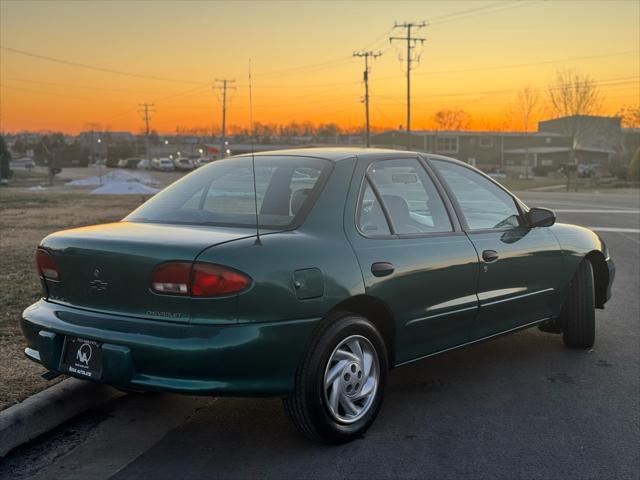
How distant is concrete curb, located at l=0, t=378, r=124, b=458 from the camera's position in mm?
3812

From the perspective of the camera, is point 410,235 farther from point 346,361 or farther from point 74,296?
point 74,296

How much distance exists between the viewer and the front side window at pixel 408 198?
4.37 metres

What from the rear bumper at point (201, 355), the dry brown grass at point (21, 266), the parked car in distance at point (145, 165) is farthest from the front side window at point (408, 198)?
the parked car in distance at point (145, 165)

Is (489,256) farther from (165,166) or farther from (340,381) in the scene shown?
(165,166)

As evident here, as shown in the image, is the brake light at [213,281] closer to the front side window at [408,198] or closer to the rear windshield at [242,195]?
the rear windshield at [242,195]

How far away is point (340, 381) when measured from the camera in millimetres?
3812

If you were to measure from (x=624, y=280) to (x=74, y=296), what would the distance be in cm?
764

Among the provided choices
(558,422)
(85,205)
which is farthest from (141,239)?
(85,205)

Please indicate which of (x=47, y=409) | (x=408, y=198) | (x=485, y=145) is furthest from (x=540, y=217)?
(x=485, y=145)

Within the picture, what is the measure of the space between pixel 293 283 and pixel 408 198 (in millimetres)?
1382

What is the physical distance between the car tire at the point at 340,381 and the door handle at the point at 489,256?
44.4 inches

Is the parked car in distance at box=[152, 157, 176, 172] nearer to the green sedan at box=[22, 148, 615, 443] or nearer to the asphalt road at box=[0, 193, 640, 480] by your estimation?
the asphalt road at box=[0, 193, 640, 480]

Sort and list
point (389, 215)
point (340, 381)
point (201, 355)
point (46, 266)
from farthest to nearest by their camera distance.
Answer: point (389, 215), point (46, 266), point (340, 381), point (201, 355)

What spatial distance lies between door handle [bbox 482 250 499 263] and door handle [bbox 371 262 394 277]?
1.00m
